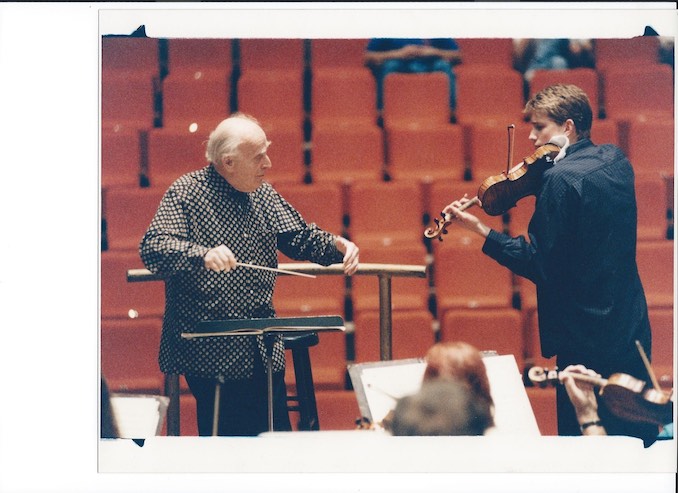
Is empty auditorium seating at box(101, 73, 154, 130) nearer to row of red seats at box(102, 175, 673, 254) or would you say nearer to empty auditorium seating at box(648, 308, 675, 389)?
row of red seats at box(102, 175, 673, 254)

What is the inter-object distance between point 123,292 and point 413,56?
938 mm

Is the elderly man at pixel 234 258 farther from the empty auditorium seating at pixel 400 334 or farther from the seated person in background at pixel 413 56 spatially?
the seated person in background at pixel 413 56

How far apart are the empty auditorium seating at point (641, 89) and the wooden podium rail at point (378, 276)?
0.68 meters

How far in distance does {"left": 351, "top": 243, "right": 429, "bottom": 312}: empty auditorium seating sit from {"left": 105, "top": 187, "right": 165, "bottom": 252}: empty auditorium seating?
1.68 ft

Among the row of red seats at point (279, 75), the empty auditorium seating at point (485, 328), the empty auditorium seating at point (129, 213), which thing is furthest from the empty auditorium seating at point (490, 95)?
the empty auditorium seating at point (129, 213)

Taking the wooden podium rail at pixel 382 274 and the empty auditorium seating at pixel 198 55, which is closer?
the wooden podium rail at pixel 382 274

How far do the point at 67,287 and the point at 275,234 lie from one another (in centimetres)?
55

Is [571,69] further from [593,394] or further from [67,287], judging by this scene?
[67,287]

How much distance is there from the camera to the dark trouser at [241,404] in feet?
5.63

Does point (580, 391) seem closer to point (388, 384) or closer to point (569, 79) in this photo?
point (388, 384)

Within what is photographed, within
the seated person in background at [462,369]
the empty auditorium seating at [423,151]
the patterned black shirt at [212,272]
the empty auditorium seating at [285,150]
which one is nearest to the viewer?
the seated person in background at [462,369]

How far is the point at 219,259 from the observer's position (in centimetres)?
160

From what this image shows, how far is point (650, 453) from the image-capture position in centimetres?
190

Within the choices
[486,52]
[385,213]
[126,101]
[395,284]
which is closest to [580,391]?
[395,284]
